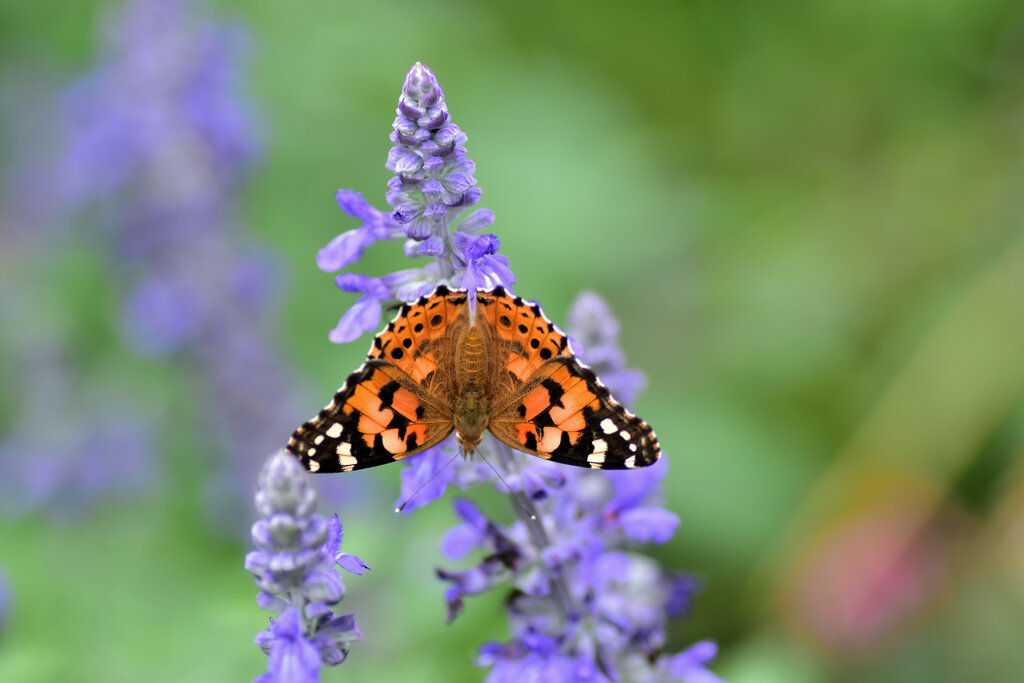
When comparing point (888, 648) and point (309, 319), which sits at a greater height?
point (309, 319)

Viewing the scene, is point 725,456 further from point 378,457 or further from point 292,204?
point 378,457

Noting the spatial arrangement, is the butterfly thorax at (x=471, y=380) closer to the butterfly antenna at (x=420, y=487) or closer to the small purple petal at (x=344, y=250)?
the butterfly antenna at (x=420, y=487)

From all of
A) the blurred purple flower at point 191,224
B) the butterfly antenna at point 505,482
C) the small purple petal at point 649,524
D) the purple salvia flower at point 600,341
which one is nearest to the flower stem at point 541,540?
the butterfly antenna at point 505,482

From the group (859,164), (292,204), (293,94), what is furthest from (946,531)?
(293,94)

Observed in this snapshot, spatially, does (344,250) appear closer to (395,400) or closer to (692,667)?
(395,400)

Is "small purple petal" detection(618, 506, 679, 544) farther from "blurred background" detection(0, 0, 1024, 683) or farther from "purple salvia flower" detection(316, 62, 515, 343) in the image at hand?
"blurred background" detection(0, 0, 1024, 683)

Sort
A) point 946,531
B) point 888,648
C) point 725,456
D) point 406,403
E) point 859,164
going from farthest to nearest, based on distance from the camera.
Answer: point 859,164 < point 725,456 < point 946,531 < point 888,648 < point 406,403

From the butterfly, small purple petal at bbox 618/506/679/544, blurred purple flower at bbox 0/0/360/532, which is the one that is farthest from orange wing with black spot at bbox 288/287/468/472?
blurred purple flower at bbox 0/0/360/532

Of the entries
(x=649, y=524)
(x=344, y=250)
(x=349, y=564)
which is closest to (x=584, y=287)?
(x=649, y=524)
